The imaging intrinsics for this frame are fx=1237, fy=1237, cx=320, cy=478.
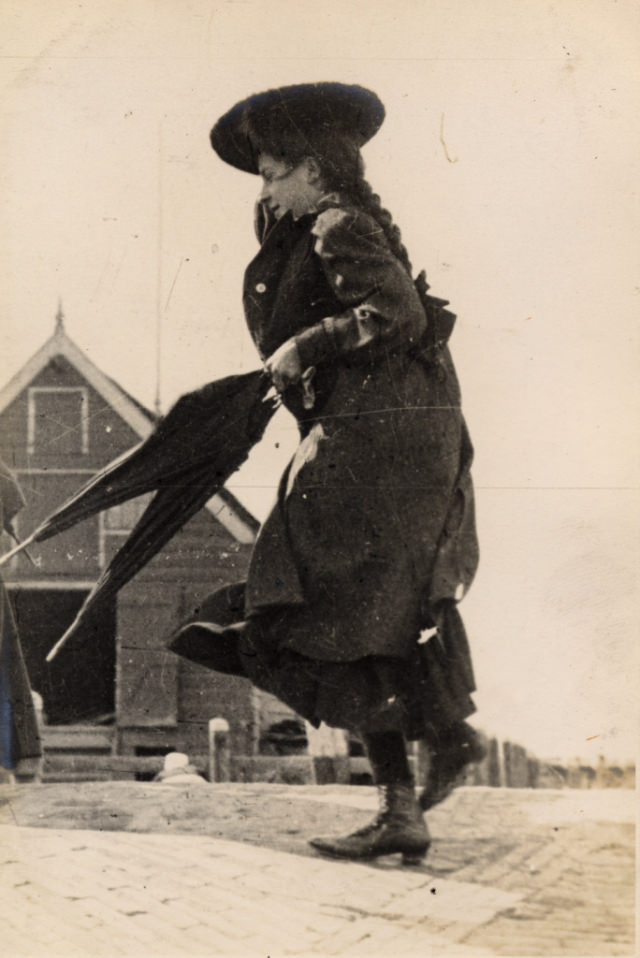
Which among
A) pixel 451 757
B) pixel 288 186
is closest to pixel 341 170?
pixel 288 186

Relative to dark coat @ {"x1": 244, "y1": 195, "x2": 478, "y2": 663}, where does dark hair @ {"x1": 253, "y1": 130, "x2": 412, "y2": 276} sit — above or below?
above

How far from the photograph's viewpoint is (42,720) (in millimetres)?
4711

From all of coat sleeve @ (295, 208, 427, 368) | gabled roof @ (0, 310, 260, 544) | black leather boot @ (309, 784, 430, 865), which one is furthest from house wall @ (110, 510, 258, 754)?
coat sleeve @ (295, 208, 427, 368)

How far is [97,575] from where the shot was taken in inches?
183

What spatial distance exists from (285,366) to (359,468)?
454 millimetres

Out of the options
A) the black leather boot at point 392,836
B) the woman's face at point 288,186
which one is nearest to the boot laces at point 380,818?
the black leather boot at point 392,836

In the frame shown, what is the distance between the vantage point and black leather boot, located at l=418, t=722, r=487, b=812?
4.35 meters

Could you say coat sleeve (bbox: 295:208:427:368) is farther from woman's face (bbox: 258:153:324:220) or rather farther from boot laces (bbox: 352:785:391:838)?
boot laces (bbox: 352:785:391:838)

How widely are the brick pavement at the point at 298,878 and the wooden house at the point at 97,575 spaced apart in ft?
0.92

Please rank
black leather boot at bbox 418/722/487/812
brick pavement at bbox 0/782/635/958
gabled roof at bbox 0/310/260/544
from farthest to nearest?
gabled roof at bbox 0/310/260/544, black leather boot at bbox 418/722/487/812, brick pavement at bbox 0/782/635/958

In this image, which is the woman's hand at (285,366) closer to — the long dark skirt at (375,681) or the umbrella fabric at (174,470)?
the umbrella fabric at (174,470)

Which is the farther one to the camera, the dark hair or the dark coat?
the dark hair

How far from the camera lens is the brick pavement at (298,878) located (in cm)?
424

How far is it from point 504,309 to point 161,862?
2.38 m
